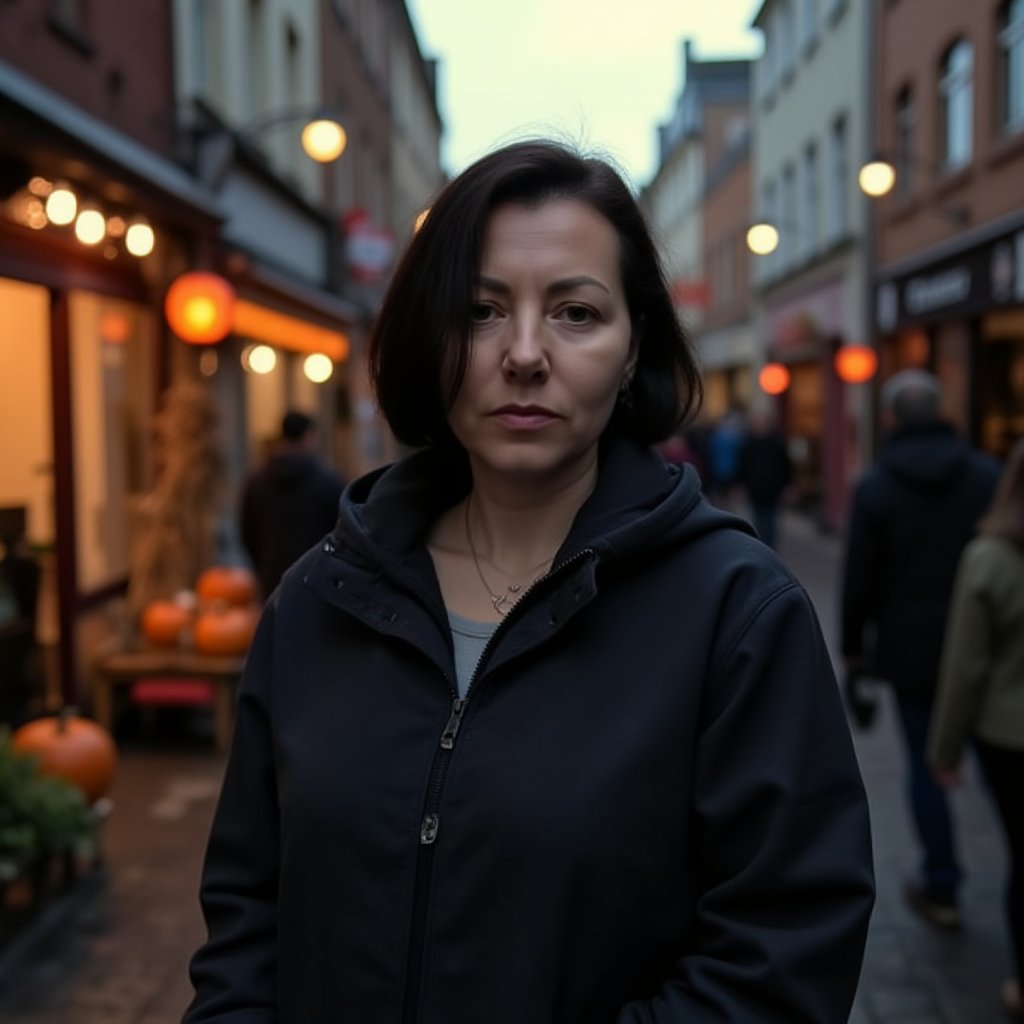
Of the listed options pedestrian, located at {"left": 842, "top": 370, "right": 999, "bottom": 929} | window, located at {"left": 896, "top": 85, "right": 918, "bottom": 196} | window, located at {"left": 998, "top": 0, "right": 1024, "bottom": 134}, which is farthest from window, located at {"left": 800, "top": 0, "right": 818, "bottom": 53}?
pedestrian, located at {"left": 842, "top": 370, "right": 999, "bottom": 929}

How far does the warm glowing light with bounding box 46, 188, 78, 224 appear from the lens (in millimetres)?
7406

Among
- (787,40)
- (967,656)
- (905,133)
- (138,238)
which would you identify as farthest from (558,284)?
(787,40)

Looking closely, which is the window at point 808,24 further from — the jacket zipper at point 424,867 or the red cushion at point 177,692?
the jacket zipper at point 424,867

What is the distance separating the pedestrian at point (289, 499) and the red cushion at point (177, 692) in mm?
718

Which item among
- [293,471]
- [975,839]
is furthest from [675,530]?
[293,471]

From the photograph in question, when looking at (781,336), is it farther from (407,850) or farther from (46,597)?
(407,850)

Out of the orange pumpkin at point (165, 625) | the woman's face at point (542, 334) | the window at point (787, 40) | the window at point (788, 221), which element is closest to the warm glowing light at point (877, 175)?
the orange pumpkin at point (165, 625)

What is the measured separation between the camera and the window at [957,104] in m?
15.5

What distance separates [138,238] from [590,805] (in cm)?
806

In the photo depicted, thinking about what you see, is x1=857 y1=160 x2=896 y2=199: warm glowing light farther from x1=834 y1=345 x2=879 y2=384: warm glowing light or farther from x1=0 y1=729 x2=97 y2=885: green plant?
x1=0 y1=729 x2=97 y2=885: green plant

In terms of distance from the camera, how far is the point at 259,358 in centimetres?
1395

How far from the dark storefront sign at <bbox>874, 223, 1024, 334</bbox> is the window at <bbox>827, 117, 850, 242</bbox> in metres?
3.44

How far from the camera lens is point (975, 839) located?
19.6ft

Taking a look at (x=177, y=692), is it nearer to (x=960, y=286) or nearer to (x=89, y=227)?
(x=89, y=227)
